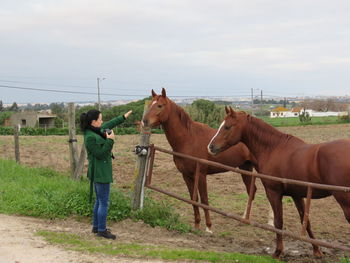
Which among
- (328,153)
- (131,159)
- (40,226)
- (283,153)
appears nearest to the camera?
(328,153)

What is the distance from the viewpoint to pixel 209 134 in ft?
21.8

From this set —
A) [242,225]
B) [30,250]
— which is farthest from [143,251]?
[242,225]

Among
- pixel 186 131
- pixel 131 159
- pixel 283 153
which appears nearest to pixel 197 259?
pixel 283 153

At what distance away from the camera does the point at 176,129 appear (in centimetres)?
643

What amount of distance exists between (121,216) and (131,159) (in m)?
8.66

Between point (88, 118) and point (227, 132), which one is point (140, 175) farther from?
point (227, 132)

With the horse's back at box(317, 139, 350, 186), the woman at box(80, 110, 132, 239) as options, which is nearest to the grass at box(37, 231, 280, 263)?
the woman at box(80, 110, 132, 239)

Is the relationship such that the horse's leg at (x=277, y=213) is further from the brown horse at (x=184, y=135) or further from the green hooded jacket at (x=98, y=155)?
the green hooded jacket at (x=98, y=155)

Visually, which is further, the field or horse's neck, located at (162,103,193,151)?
horse's neck, located at (162,103,193,151)

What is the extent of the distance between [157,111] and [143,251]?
7.62 feet

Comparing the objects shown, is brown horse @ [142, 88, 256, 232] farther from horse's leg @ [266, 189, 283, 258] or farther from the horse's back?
the horse's back

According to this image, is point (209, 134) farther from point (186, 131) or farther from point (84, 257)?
point (84, 257)

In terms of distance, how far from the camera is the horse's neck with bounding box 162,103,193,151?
21.0 feet

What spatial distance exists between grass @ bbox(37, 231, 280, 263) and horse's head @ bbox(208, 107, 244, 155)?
1.43 metres
